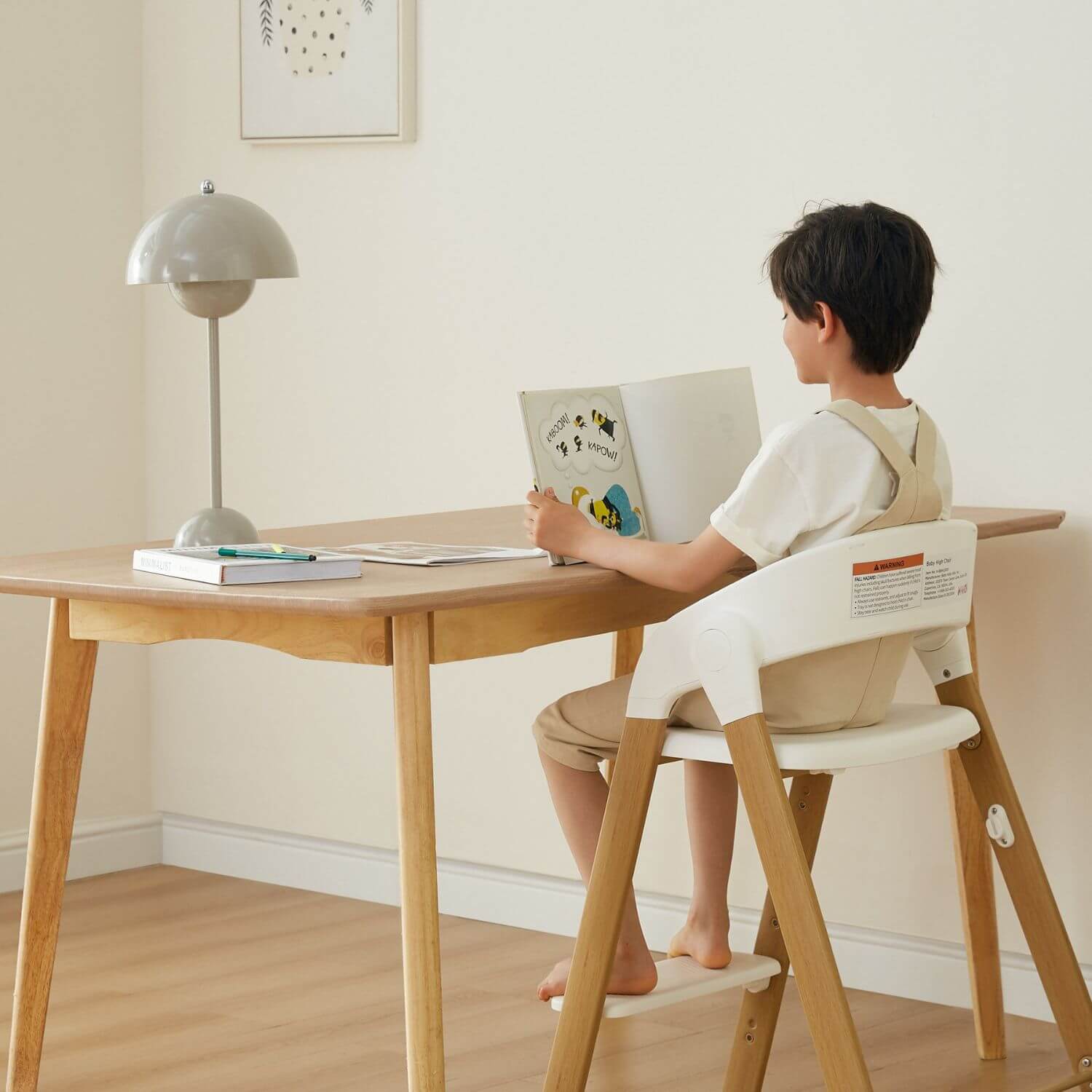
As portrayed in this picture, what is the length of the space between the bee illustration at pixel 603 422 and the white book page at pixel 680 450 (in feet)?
0.10

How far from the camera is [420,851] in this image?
69.8 inches

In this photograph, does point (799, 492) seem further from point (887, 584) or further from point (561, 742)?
point (561, 742)

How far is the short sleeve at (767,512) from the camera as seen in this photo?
189 centimetres

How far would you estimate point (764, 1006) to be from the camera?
84.7 inches

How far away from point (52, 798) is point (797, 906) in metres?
0.93

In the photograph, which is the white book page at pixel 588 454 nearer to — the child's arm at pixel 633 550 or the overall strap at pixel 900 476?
the child's arm at pixel 633 550

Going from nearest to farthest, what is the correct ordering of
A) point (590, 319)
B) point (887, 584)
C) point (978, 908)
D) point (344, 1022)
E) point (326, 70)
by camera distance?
point (887, 584)
point (978, 908)
point (344, 1022)
point (590, 319)
point (326, 70)

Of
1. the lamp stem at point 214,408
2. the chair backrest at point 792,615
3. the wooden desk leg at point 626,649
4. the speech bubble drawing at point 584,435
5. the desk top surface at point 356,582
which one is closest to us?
the desk top surface at point 356,582

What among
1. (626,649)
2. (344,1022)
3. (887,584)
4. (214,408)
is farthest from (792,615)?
(344,1022)

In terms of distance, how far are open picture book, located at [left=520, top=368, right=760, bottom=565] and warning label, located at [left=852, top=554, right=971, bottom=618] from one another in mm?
315

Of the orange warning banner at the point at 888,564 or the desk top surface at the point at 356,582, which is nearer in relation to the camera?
the desk top surface at the point at 356,582

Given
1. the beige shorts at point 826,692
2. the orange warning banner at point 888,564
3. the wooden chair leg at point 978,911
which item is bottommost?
the wooden chair leg at point 978,911

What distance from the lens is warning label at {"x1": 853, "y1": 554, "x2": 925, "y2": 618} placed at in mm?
1847

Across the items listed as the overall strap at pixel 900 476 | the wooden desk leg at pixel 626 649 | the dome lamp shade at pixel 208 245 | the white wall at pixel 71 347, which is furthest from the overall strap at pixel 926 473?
the white wall at pixel 71 347
